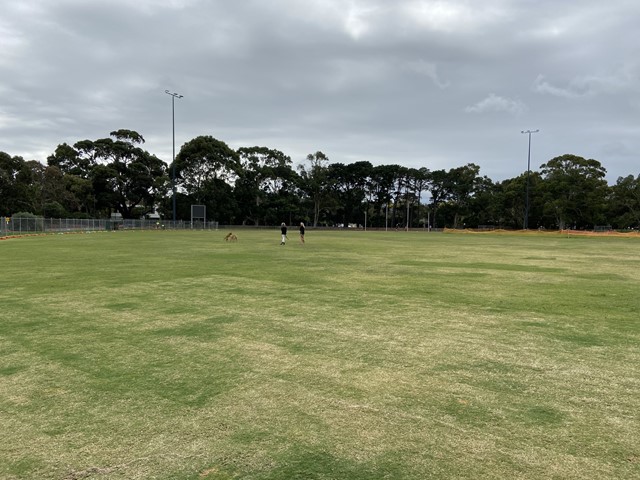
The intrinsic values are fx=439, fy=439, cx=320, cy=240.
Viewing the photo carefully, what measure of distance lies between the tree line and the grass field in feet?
187

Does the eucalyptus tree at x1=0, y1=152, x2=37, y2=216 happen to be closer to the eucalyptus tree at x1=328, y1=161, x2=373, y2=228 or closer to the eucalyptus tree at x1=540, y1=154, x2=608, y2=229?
the eucalyptus tree at x1=328, y1=161, x2=373, y2=228

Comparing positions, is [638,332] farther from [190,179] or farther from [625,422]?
[190,179]

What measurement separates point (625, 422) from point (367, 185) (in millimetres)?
110101

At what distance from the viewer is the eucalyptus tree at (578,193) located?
76.1 metres

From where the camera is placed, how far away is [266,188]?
96.8m

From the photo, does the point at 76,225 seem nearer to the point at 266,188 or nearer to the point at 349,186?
the point at 266,188

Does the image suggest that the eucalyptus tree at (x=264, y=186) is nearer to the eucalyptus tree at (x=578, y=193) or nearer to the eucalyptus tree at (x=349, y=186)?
the eucalyptus tree at (x=349, y=186)

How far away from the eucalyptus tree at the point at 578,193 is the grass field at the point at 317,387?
78.2 meters

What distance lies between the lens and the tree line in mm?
69062

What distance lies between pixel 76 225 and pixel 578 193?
257 ft

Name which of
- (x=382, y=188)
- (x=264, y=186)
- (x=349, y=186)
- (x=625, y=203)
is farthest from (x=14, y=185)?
(x=625, y=203)

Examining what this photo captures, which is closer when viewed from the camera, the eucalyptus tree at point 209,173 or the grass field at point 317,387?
the grass field at point 317,387

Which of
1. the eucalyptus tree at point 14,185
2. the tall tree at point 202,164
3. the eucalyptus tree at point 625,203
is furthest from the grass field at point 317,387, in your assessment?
the eucalyptus tree at point 625,203

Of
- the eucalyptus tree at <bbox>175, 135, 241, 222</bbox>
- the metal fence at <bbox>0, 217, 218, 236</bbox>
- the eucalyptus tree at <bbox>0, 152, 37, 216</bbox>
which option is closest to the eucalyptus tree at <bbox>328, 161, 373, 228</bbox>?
the eucalyptus tree at <bbox>175, 135, 241, 222</bbox>
